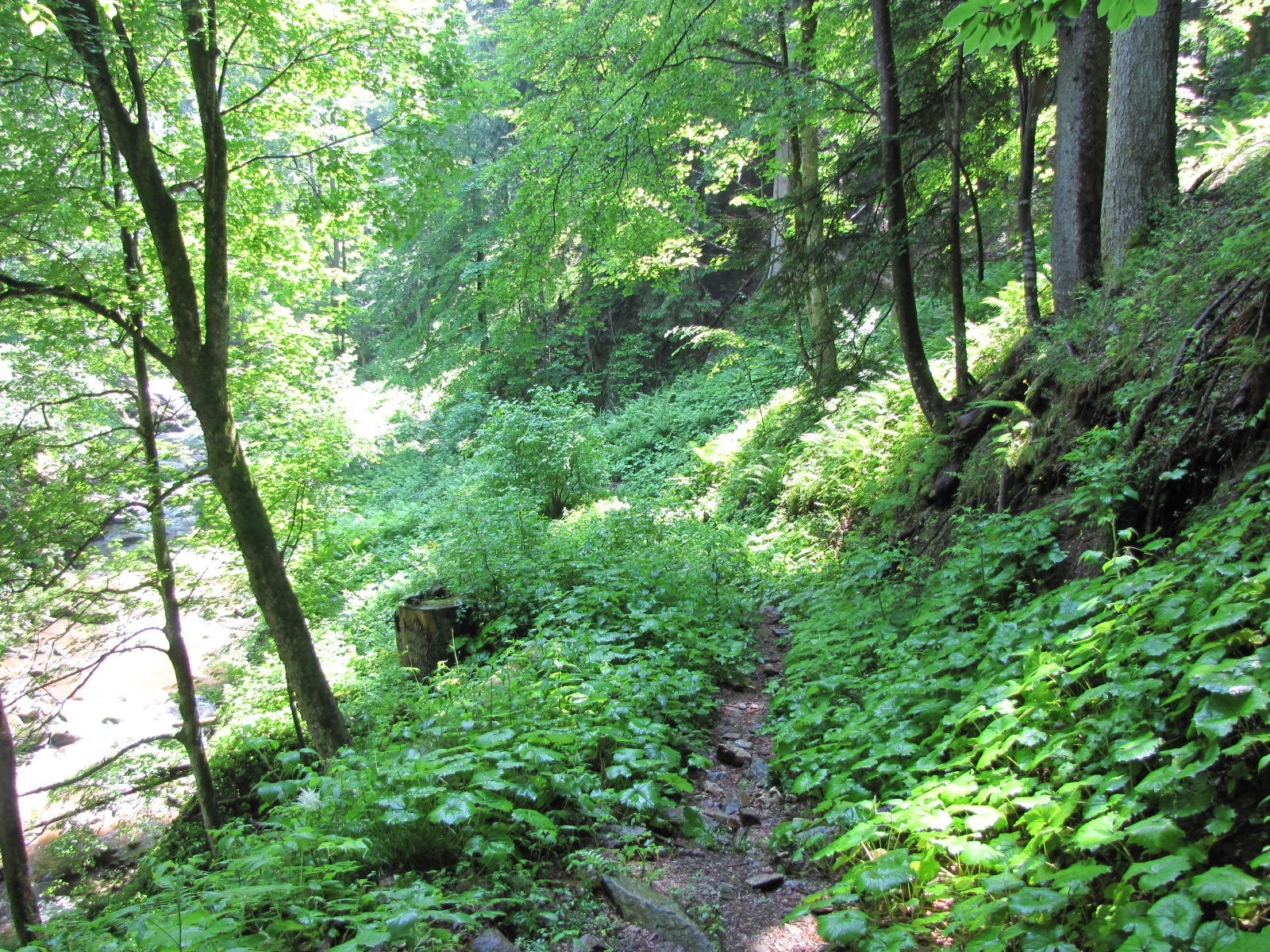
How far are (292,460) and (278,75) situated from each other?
14.1 ft

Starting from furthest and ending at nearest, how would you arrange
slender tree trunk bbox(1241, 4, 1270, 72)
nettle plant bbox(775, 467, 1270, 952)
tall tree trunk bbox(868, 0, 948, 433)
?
slender tree trunk bbox(1241, 4, 1270, 72), tall tree trunk bbox(868, 0, 948, 433), nettle plant bbox(775, 467, 1270, 952)

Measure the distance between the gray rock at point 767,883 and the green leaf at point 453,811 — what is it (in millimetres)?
1190

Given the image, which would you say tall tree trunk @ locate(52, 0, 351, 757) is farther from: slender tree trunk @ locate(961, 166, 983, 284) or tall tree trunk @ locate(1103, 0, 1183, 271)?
tall tree trunk @ locate(1103, 0, 1183, 271)

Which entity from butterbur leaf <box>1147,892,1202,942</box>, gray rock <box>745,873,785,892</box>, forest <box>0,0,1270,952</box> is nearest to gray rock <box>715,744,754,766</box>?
forest <box>0,0,1270,952</box>

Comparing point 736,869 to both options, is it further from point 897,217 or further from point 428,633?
point 897,217

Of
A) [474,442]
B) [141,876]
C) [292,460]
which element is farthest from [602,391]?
[141,876]

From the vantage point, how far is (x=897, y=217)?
6555 millimetres

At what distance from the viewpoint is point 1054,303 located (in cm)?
679

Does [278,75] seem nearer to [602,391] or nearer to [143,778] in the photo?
[143,778]

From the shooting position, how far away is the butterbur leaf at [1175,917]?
1646 mm

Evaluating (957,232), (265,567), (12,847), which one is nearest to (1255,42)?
(957,232)

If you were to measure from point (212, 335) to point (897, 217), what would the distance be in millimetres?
5997

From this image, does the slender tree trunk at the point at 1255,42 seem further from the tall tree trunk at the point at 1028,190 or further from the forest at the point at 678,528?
the tall tree trunk at the point at 1028,190

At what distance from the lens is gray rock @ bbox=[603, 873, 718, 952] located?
8.21 feet
